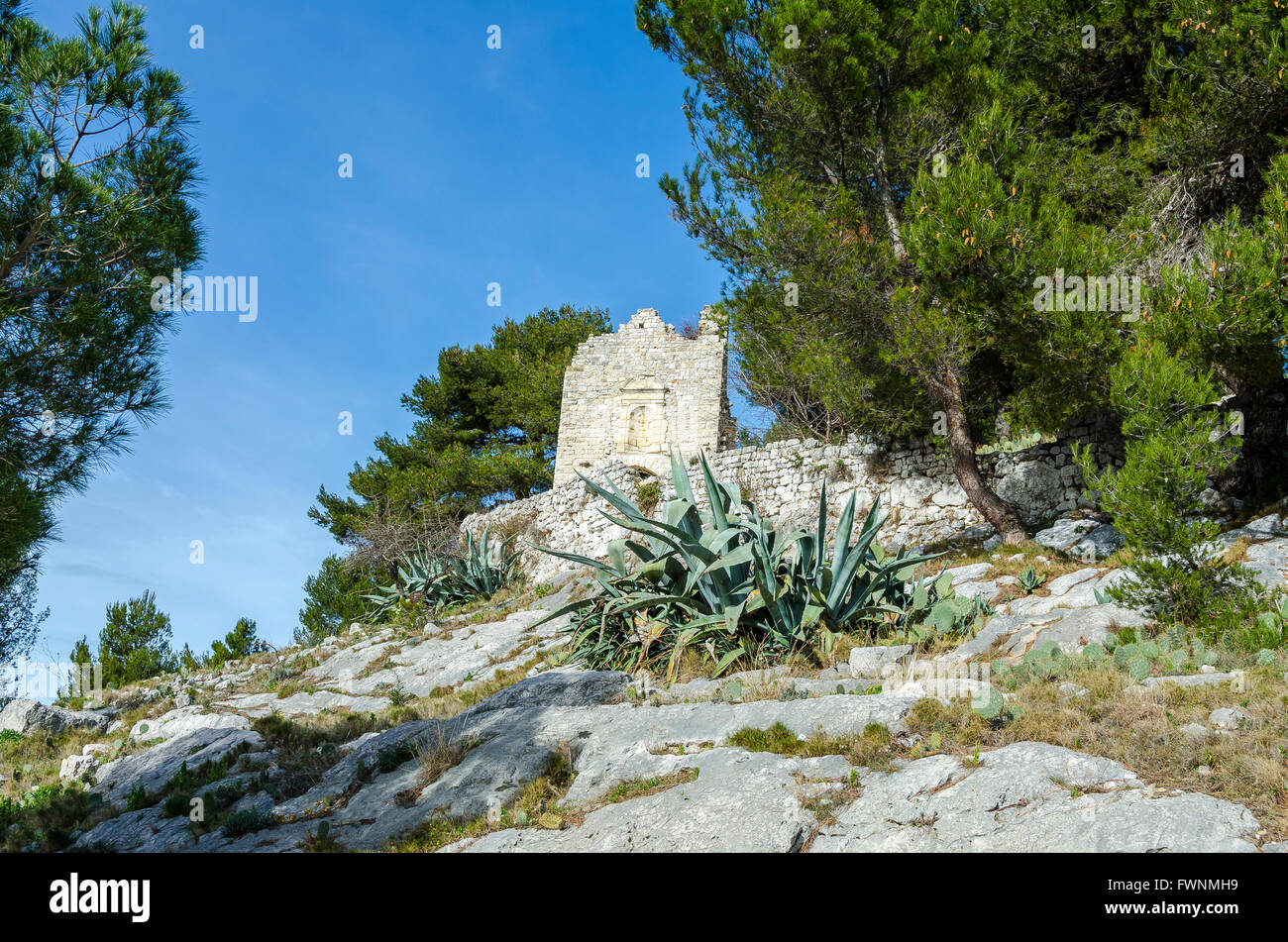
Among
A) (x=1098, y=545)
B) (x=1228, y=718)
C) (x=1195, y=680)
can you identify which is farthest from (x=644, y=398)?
(x=1228, y=718)

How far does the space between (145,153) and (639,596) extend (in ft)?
19.3

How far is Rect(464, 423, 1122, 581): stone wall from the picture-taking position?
1048 centimetres

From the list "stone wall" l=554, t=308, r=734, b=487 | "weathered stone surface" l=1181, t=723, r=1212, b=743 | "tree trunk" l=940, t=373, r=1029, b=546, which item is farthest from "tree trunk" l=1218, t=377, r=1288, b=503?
"stone wall" l=554, t=308, r=734, b=487

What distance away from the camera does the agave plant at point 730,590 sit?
5785mm

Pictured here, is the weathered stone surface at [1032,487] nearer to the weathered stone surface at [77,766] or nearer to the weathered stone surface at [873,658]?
the weathered stone surface at [873,658]

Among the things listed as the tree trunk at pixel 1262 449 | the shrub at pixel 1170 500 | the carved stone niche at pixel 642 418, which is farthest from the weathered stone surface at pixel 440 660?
the carved stone niche at pixel 642 418

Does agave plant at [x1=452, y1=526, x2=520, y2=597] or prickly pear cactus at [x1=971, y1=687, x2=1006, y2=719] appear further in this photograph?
agave plant at [x1=452, y1=526, x2=520, y2=597]

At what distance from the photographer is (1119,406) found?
6.78 m

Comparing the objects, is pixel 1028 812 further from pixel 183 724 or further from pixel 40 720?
pixel 40 720

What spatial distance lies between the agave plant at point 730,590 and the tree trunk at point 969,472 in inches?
152

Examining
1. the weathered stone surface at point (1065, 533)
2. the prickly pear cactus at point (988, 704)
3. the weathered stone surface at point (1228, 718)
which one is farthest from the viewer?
the weathered stone surface at point (1065, 533)

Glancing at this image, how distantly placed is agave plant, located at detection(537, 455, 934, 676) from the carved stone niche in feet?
40.7

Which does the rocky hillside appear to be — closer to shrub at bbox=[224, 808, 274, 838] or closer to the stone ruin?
shrub at bbox=[224, 808, 274, 838]
